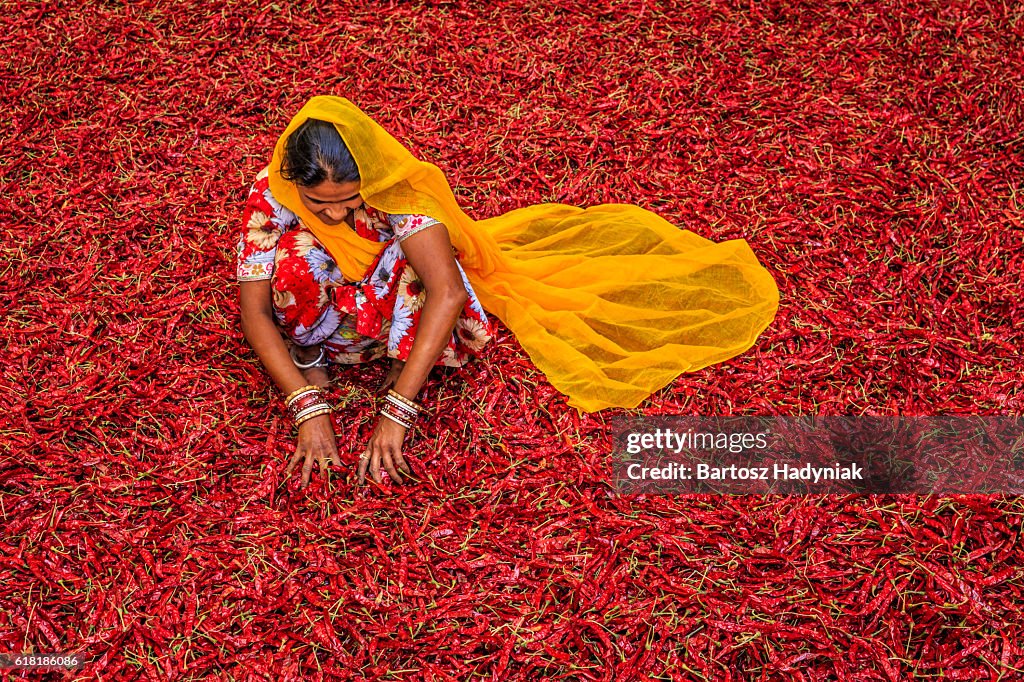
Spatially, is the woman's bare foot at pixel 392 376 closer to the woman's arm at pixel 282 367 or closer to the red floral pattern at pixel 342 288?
the red floral pattern at pixel 342 288

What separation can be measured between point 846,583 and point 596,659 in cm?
87

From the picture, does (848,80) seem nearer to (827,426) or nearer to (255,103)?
(827,426)

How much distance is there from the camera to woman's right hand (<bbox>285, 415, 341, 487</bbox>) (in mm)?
2801

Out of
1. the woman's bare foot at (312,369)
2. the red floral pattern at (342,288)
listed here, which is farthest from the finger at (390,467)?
the woman's bare foot at (312,369)

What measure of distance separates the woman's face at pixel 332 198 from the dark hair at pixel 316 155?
26 mm

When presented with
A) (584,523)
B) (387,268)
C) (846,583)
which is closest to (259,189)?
(387,268)

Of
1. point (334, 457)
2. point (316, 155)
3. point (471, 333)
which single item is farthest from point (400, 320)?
point (316, 155)

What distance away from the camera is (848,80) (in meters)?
4.60

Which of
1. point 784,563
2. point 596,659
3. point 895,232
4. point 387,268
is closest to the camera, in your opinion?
point 596,659

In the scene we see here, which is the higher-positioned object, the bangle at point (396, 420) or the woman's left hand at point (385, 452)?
the bangle at point (396, 420)

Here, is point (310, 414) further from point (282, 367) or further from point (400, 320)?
point (400, 320)

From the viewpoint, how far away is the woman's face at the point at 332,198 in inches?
95.6

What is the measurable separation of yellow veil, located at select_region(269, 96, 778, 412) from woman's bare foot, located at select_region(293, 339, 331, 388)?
449mm

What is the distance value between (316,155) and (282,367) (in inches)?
32.8
